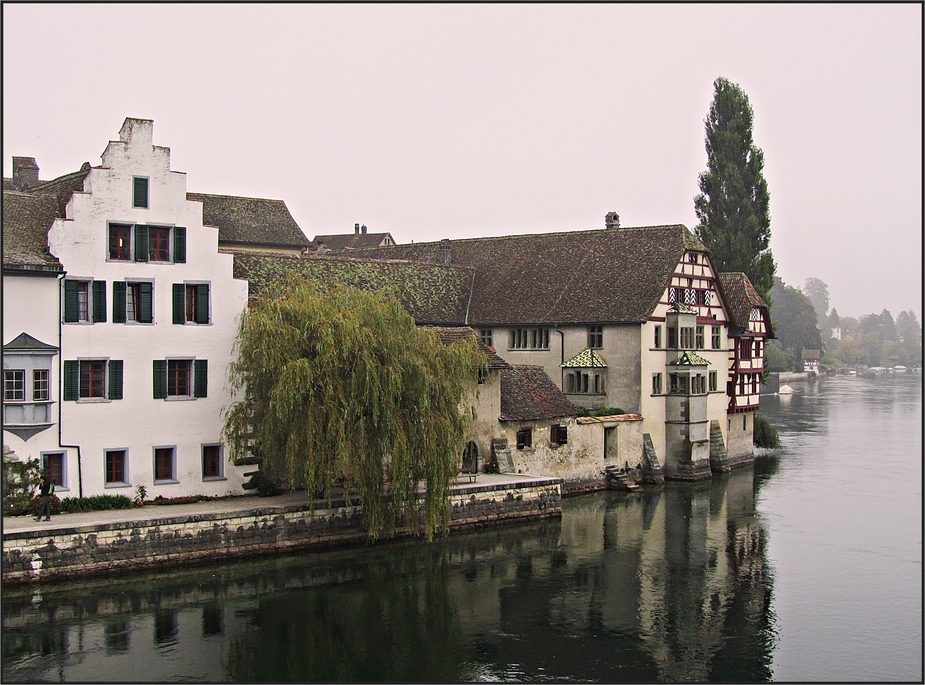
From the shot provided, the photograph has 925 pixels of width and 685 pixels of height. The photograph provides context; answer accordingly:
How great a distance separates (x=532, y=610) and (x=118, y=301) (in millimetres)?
14853

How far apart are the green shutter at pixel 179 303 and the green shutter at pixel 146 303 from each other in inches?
27.2

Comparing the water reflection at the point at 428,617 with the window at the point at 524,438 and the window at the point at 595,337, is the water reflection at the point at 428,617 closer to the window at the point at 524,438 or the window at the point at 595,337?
the window at the point at 524,438

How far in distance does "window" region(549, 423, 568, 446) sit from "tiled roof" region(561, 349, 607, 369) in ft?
15.7

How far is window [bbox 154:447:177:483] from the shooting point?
30.9 m

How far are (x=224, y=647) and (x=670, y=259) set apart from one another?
30290mm

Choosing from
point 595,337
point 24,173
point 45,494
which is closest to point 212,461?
point 45,494

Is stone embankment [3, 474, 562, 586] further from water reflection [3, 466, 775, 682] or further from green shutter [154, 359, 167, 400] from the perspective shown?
green shutter [154, 359, 167, 400]

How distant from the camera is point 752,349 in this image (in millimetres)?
54000

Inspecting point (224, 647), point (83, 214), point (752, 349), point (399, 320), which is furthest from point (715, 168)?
point (224, 647)

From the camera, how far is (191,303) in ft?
104

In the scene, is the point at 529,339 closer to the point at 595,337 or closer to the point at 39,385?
the point at 595,337

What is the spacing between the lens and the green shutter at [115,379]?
30.2 m

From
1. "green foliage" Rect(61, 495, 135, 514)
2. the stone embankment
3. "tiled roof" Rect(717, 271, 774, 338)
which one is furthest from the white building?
"tiled roof" Rect(717, 271, 774, 338)

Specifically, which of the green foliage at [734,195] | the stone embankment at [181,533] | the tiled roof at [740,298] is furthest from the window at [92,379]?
the green foliage at [734,195]
